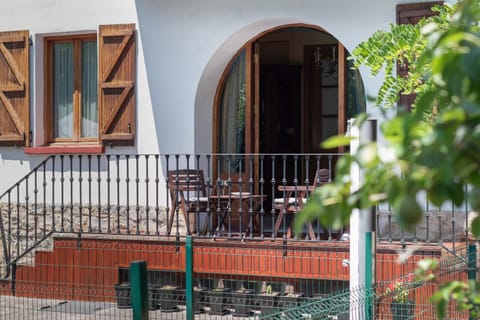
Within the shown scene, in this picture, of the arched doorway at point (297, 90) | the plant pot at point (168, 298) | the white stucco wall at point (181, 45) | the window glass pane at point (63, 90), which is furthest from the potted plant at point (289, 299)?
the window glass pane at point (63, 90)

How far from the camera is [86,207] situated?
11.1 meters

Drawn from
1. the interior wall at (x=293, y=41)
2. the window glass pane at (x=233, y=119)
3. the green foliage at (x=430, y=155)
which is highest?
the interior wall at (x=293, y=41)

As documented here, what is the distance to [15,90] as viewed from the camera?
38.1ft

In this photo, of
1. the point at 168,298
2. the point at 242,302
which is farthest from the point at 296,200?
the point at 168,298

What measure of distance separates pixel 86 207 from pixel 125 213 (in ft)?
1.68

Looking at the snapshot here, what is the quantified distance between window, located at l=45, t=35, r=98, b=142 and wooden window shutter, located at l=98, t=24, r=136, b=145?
45 centimetres

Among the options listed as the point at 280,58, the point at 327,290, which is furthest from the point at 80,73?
the point at 327,290

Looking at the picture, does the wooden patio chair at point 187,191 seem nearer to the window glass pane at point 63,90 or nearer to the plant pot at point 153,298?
the plant pot at point 153,298

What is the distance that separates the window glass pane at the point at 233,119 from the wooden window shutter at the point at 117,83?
1171mm

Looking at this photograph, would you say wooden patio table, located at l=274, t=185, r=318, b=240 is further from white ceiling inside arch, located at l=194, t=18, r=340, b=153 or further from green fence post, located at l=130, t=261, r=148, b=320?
green fence post, located at l=130, t=261, r=148, b=320

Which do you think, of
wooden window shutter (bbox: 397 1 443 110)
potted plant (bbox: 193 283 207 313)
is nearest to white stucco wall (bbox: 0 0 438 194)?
wooden window shutter (bbox: 397 1 443 110)

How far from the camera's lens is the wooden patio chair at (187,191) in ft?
32.0

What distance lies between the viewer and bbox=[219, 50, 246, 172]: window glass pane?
11.3 metres

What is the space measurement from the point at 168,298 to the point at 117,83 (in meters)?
2.99
